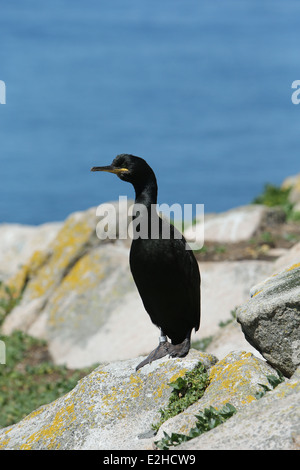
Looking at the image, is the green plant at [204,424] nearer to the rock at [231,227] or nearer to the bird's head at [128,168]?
the bird's head at [128,168]

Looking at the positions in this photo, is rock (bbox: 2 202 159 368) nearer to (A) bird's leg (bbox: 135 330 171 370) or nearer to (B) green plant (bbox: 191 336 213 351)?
(B) green plant (bbox: 191 336 213 351)

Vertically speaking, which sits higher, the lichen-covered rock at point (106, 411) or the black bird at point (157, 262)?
the black bird at point (157, 262)

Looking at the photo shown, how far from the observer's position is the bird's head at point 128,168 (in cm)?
669

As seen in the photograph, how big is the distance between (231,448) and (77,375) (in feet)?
23.6

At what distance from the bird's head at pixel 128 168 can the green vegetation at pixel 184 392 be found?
5.82 ft

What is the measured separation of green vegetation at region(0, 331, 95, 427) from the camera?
35.1 feet

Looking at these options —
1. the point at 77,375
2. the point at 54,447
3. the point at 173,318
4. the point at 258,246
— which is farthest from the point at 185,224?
the point at 54,447

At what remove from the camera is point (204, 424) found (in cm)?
562

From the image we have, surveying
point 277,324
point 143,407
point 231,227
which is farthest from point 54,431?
point 231,227

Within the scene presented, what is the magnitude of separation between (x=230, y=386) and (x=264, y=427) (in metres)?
1.08

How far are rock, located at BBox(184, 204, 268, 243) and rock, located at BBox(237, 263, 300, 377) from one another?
28.5ft

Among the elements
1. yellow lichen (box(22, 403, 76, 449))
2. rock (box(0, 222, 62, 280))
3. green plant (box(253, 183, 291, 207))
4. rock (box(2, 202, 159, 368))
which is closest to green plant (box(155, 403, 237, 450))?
yellow lichen (box(22, 403, 76, 449))

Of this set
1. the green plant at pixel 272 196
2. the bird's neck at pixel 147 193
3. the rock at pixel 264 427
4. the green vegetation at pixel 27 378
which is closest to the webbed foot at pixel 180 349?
the bird's neck at pixel 147 193

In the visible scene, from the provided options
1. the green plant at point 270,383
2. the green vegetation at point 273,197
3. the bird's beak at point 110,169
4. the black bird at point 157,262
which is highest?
the green vegetation at point 273,197
